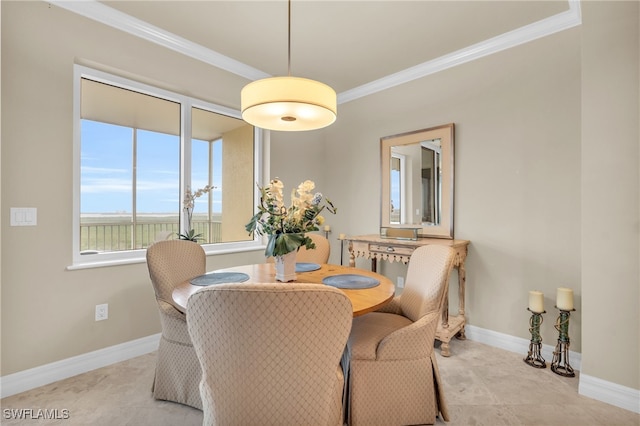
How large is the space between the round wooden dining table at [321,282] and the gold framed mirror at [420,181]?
1308 millimetres

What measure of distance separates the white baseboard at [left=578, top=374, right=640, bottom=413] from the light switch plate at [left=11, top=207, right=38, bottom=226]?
3.71 metres

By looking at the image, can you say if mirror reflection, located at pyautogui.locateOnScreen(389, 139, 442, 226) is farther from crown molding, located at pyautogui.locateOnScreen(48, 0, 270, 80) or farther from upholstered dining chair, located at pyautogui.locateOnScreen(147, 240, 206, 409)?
upholstered dining chair, located at pyautogui.locateOnScreen(147, 240, 206, 409)

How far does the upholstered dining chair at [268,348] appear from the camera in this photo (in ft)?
3.01

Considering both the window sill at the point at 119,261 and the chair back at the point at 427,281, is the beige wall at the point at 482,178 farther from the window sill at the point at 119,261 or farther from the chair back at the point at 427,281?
the chair back at the point at 427,281

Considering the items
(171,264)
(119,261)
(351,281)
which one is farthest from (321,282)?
(119,261)

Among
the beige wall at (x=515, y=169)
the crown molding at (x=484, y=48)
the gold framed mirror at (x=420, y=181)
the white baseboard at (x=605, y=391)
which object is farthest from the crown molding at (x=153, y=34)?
the white baseboard at (x=605, y=391)

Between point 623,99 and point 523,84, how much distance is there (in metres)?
0.85

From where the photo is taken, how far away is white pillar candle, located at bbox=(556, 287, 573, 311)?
2.14 m

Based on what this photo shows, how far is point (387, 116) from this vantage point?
345 cm

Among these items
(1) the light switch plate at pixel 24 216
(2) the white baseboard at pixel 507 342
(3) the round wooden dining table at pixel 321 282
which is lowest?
(2) the white baseboard at pixel 507 342

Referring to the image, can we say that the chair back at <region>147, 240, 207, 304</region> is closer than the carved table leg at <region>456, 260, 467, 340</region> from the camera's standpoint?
Yes

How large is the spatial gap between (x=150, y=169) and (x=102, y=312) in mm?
1314

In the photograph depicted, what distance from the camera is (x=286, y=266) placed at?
1777 millimetres

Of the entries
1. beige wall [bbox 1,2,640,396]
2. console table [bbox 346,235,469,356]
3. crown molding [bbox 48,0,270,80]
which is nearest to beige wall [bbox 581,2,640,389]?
beige wall [bbox 1,2,640,396]
